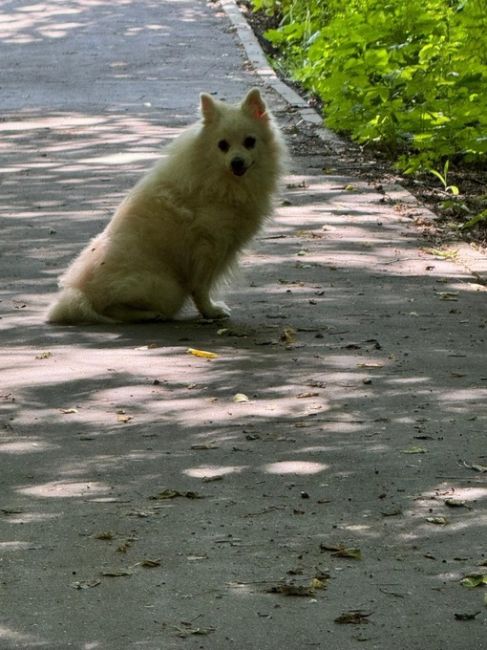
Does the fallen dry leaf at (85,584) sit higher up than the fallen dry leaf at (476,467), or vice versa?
the fallen dry leaf at (85,584)

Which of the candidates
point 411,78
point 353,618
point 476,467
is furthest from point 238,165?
point 411,78

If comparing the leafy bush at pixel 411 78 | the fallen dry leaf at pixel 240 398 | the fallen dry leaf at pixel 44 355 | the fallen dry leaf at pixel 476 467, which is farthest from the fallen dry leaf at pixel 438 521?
the leafy bush at pixel 411 78

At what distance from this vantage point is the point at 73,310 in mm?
8758

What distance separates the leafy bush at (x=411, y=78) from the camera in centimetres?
1318

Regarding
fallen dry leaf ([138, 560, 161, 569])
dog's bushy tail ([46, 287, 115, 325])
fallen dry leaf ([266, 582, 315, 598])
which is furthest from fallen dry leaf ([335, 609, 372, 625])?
dog's bushy tail ([46, 287, 115, 325])

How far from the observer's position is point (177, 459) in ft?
19.7

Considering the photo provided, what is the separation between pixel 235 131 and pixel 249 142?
0.12 meters

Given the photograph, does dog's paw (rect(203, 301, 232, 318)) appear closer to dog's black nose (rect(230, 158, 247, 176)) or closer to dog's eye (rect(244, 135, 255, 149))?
dog's black nose (rect(230, 158, 247, 176))

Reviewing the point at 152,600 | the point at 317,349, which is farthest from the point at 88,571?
the point at 317,349

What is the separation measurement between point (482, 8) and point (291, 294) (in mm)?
4664

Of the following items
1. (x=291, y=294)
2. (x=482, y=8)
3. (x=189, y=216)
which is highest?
(x=482, y=8)

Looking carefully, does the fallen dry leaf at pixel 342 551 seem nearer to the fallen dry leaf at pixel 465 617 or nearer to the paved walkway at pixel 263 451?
the paved walkway at pixel 263 451

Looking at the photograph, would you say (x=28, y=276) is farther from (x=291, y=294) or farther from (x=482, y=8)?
(x=482, y=8)

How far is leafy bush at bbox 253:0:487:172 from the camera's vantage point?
1318 cm
